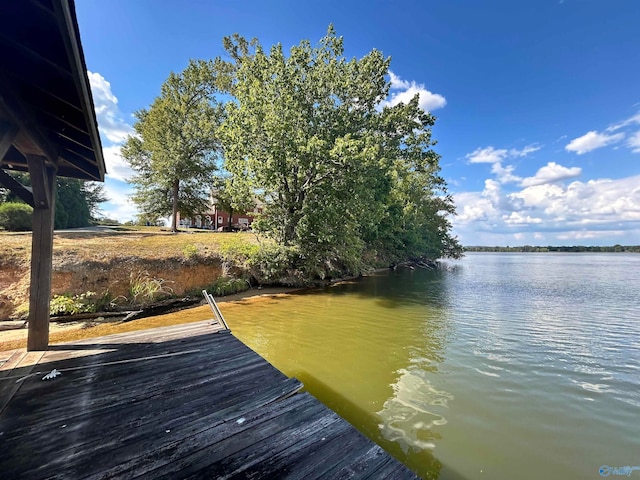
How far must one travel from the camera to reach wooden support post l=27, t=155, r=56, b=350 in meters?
4.00

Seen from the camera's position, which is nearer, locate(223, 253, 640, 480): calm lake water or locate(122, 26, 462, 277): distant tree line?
locate(223, 253, 640, 480): calm lake water

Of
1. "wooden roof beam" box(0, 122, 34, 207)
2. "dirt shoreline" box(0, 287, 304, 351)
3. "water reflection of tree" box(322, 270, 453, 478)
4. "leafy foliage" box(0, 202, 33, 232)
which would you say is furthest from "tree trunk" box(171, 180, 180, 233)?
"wooden roof beam" box(0, 122, 34, 207)

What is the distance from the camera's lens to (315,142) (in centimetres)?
1341

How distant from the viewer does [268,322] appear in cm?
933

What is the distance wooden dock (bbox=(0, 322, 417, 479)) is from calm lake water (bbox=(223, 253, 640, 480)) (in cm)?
144

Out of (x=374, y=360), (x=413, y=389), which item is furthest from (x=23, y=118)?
(x=374, y=360)

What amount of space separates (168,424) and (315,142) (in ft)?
40.7

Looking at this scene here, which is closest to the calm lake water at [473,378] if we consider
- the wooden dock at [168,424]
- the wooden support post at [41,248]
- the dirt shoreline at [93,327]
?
the dirt shoreline at [93,327]

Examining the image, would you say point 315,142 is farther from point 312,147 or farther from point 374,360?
point 374,360

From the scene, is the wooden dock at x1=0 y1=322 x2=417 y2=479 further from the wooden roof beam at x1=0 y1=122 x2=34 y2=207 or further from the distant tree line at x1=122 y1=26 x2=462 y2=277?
the distant tree line at x1=122 y1=26 x2=462 y2=277

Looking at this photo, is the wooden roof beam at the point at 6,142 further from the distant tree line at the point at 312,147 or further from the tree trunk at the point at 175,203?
the tree trunk at the point at 175,203

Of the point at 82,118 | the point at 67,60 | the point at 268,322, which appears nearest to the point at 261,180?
the point at 268,322

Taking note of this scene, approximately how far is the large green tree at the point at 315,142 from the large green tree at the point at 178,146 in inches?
370

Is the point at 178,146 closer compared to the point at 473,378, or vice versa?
the point at 473,378
